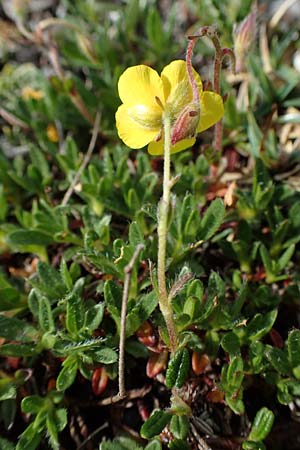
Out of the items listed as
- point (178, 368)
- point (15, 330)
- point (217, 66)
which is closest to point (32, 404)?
point (15, 330)

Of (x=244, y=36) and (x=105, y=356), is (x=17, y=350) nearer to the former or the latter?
(x=105, y=356)

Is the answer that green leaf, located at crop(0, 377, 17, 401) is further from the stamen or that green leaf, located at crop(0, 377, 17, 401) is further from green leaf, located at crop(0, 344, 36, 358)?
the stamen

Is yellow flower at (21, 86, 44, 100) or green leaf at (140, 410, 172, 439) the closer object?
green leaf at (140, 410, 172, 439)

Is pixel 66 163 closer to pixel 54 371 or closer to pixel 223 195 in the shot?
pixel 223 195

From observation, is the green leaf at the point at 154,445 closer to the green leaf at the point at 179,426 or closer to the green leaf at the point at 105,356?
the green leaf at the point at 179,426

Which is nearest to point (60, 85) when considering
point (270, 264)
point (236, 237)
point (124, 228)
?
point (124, 228)

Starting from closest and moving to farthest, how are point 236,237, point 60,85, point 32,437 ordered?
point 32,437 → point 236,237 → point 60,85

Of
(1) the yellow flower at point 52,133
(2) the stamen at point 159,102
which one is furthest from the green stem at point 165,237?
(1) the yellow flower at point 52,133

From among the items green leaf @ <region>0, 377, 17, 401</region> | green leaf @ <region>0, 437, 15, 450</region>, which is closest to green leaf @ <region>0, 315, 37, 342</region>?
green leaf @ <region>0, 377, 17, 401</region>
